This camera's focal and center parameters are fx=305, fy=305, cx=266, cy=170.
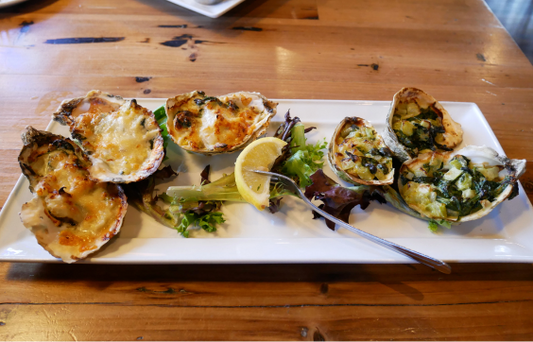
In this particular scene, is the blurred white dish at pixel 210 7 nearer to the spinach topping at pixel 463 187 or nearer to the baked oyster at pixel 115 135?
the baked oyster at pixel 115 135

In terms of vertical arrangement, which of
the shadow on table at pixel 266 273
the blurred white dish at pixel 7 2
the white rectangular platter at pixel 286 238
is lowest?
the shadow on table at pixel 266 273

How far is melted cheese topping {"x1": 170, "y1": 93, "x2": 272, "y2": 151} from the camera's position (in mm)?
1568

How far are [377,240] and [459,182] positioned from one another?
0.51 meters

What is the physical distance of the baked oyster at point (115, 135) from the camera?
1426mm

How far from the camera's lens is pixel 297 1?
2926 mm

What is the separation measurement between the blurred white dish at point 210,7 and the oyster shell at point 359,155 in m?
1.57

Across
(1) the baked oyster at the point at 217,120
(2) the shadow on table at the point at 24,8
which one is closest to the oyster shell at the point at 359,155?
(1) the baked oyster at the point at 217,120

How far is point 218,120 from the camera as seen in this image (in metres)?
1.59

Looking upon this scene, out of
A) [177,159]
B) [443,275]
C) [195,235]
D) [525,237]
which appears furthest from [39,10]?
[525,237]

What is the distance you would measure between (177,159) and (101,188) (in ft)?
1.30

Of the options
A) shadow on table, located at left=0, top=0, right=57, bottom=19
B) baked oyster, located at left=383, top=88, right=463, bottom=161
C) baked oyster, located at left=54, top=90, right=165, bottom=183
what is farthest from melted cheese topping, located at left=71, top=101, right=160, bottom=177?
shadow on table, located at left=0, top=0, right=57, bottom=19

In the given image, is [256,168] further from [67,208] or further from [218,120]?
[67,208]

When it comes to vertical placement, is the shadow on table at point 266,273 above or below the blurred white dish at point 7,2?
below

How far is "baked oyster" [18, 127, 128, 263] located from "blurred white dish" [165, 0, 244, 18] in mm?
1610
